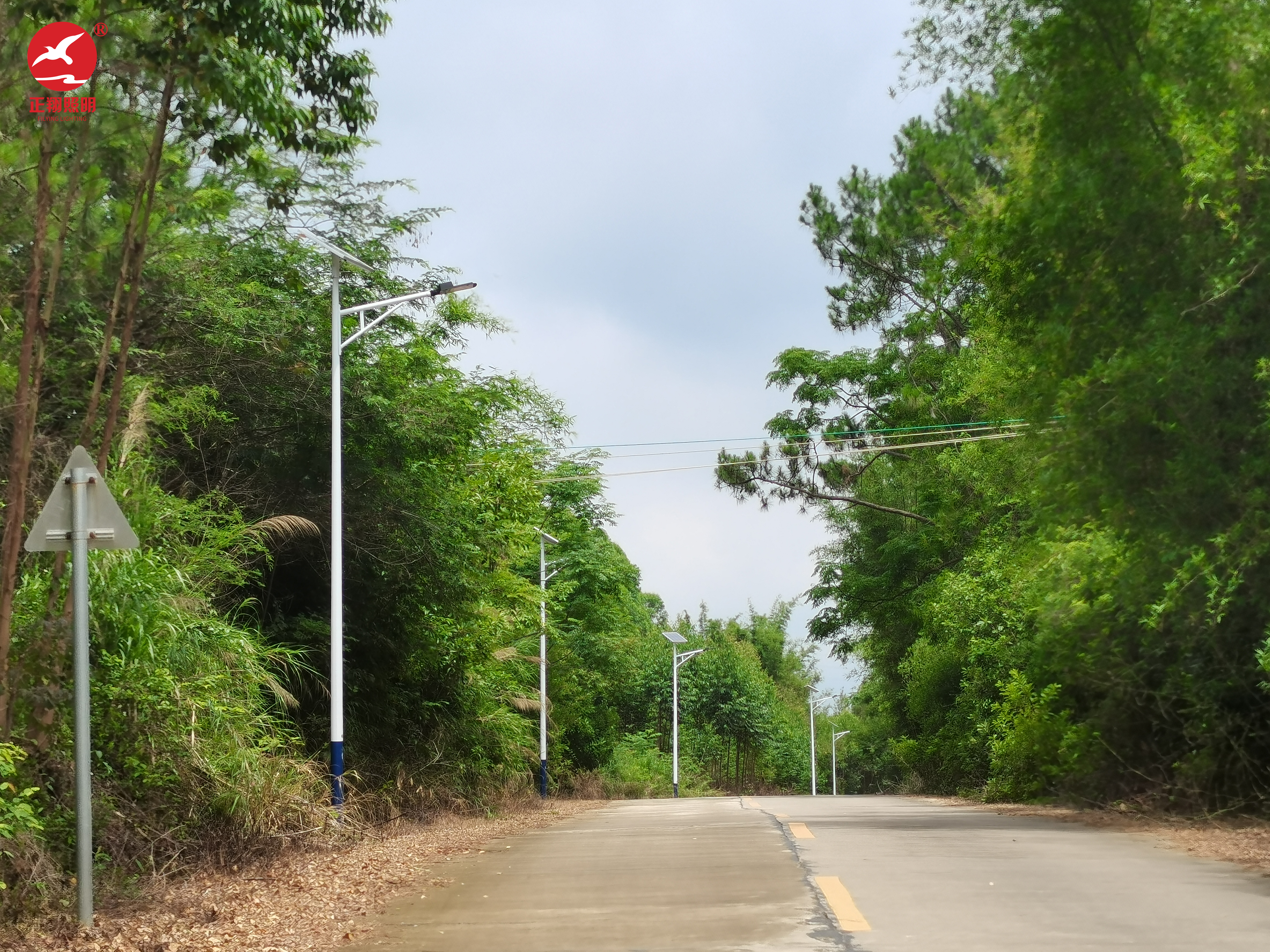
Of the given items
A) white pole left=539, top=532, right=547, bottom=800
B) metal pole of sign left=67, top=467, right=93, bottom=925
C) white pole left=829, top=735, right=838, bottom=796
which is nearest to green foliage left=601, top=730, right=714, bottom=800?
white pole left=539, top=532, right=547, bottom=800

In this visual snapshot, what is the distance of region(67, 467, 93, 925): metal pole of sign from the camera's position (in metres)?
8.36

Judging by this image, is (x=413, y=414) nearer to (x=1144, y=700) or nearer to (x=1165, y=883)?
(x=1144, y=700)

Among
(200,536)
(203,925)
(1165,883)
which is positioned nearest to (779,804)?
(200,536)

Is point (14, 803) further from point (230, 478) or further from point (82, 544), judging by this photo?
point (230, 478)

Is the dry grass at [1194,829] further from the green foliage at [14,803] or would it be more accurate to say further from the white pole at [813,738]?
the white pole at [813,738]

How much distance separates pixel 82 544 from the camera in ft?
28.3

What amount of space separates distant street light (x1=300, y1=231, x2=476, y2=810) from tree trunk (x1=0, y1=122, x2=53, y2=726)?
6.48 m

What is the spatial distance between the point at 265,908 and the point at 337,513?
765 cm

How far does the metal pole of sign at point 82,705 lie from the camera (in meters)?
8.36

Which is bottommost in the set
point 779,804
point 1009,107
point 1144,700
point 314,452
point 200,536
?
point 779,804

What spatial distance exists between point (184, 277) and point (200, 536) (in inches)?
153

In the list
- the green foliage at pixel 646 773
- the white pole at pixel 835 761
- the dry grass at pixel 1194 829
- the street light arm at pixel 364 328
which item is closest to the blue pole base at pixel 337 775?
the street light arm at pixel 364 328

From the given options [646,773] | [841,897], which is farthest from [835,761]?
[841,897]

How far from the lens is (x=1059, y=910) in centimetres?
877
